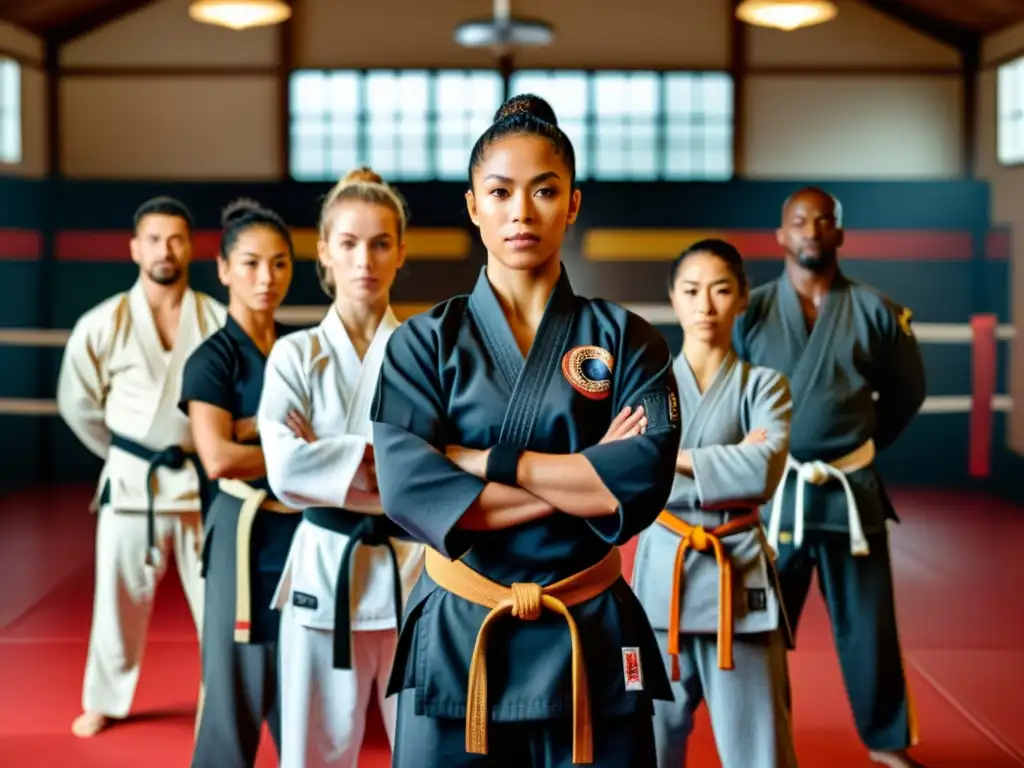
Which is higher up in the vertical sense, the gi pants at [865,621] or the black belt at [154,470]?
the black belt at [154,470]

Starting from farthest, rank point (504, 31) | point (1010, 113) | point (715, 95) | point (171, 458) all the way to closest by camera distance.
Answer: point (715, 95) < point (1010, 113) < point (504, 31) < point (171, 458)

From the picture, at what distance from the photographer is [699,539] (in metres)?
2.37

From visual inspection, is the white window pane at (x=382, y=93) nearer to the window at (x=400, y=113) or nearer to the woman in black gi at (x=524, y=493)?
the window at (x=400, y=113)

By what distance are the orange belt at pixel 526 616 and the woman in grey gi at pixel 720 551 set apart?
754 mm

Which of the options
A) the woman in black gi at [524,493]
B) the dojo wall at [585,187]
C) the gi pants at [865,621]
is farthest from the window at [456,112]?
the woman in black gi at [524,493]

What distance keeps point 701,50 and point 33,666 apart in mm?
6327

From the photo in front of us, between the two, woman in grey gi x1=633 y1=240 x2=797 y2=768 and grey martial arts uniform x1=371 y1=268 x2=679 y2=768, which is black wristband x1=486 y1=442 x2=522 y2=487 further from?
woman in grey gi x1=633 y1=240 x2=797 y2=768

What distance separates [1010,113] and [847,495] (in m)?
5.86

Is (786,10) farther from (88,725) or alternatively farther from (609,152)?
(88,725)

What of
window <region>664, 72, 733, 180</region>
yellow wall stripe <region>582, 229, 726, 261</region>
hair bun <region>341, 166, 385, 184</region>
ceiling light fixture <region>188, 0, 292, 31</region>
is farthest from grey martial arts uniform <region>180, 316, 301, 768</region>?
window <region>664, 72, 733, 180</region>

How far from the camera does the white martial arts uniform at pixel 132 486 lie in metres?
3.33

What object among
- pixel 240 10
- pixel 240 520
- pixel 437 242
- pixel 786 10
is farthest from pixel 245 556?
pixel 437 242

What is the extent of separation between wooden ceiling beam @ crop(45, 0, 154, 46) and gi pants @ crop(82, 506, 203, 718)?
6.13 metres

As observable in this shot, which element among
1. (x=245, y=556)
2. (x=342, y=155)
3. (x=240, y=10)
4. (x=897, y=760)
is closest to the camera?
(x=245, y=556)
